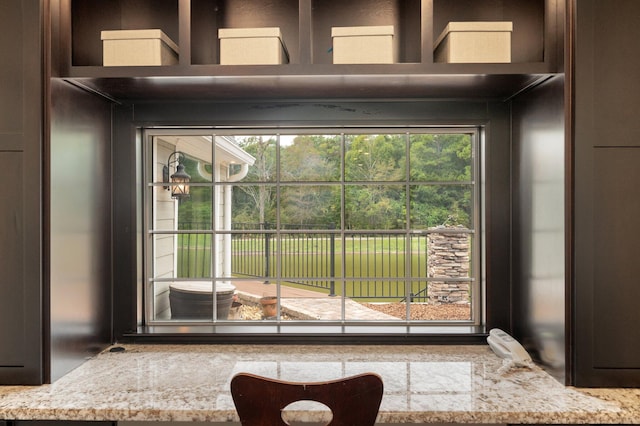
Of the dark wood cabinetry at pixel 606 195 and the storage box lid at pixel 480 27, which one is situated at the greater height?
the storage box lid at pixel 480 27

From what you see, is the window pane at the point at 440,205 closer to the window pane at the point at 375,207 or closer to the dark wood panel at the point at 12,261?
the window pane at the point at 375,207

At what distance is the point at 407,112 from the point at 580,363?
1.21 metres

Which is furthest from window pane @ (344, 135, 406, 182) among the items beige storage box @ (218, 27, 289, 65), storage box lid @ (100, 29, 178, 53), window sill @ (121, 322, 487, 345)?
storage box lid @ (100, 29, 178, 53)

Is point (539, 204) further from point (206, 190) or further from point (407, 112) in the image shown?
point (206, 190)

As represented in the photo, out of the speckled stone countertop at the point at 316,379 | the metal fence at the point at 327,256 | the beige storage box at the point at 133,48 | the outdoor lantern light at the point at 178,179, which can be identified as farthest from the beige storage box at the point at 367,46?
the speckled stone countertop at the point at 316,379

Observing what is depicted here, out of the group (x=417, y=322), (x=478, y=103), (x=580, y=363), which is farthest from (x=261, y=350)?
(x=478, y=103)

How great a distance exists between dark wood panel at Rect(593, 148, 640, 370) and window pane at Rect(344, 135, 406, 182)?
2.82 ft

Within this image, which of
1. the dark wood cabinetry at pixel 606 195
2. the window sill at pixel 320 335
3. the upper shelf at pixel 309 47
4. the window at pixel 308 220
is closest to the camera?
the dark wood cabinetry at pixel 606 195

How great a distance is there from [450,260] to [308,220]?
734 mm

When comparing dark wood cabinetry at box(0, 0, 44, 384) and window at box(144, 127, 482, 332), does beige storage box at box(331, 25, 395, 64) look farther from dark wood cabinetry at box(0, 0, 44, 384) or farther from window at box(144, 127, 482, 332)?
dark wood cabinetry at box(0, 0, 44, 384)

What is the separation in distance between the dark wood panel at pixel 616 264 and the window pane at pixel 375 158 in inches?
33.8

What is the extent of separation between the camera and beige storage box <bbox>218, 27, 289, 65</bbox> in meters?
1.60

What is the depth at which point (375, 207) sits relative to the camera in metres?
2.13

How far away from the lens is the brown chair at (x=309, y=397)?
1.14 m
